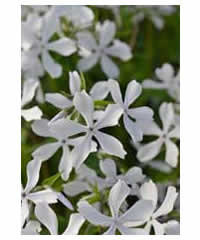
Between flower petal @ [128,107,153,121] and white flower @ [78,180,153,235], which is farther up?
flower petal @ [128,107,153,121]

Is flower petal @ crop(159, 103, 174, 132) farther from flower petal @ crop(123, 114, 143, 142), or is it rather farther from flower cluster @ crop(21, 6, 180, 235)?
flower petal @ crop(123, 114, 143, 142)

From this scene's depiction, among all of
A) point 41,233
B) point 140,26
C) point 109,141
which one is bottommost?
point 41,233

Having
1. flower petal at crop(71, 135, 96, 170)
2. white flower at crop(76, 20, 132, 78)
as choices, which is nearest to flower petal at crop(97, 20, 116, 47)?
white flower at crop(76, 20, 132, 78)


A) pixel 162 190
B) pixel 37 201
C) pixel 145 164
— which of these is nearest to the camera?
pixel 37 201

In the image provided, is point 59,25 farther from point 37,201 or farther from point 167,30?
point 167,30

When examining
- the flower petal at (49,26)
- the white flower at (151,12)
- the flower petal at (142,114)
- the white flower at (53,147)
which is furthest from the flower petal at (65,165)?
the white flower at (151,12)

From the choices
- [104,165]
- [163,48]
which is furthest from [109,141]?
[163,48]

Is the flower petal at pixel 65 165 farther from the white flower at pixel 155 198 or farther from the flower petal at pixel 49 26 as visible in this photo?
the flower petal at pixel 49 26
